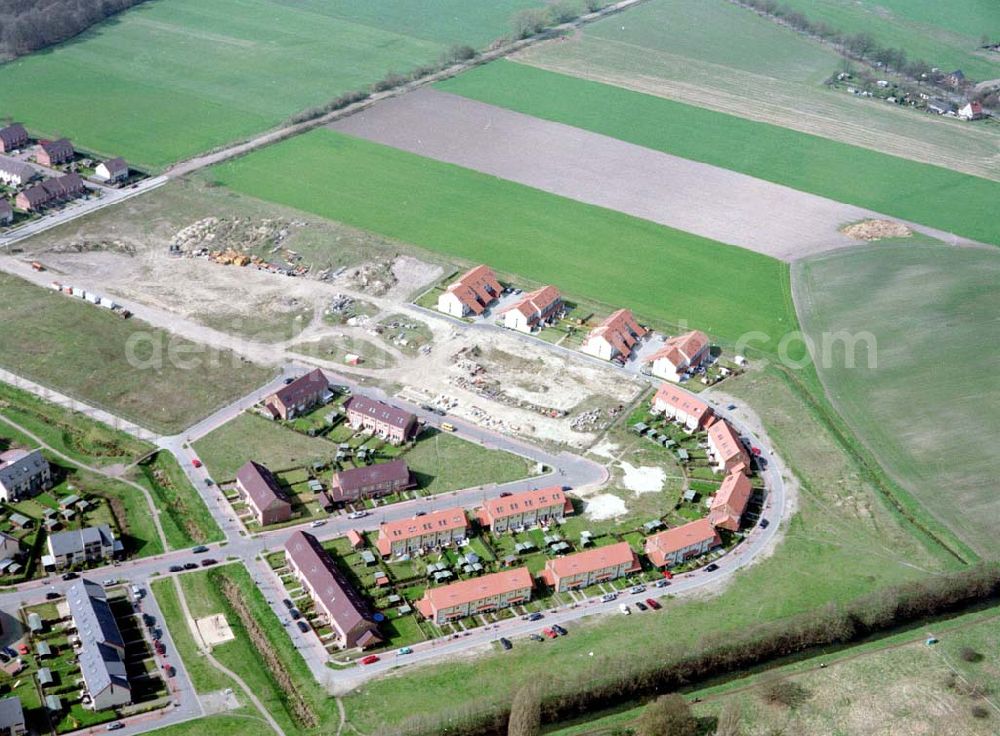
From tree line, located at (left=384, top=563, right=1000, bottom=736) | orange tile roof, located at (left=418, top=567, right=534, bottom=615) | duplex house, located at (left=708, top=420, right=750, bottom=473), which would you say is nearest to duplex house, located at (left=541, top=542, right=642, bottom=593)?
orange tile roof, located at (left=418, top=567, right=534, bottom=615)

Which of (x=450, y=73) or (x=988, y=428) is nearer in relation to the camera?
(x=988, y=428)

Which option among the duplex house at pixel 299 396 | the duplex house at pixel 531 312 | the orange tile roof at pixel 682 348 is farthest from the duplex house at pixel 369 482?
the orange tile roof at pixel 682 348

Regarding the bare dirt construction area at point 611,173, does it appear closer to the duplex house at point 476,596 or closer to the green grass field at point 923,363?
the green grass field at point 923,363

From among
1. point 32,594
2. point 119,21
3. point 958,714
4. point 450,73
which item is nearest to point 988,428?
point 958,714

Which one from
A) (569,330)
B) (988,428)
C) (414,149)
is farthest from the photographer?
(414,149)

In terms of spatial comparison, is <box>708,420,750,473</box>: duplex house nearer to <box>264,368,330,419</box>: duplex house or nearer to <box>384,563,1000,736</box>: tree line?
<box>384,563,1000,736</box>: tree line

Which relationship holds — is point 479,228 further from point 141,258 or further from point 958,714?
point 958,714
